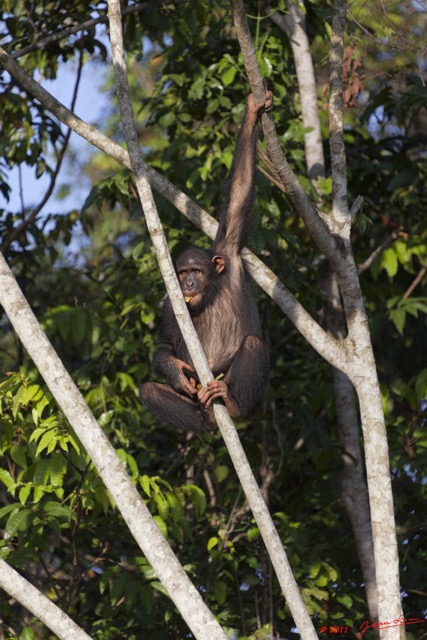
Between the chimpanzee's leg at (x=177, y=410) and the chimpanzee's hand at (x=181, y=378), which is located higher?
the chimpanzee's hand at (x=181, y=378)

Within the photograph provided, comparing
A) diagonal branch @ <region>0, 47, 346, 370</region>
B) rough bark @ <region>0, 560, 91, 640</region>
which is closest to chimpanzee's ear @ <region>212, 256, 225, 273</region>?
diagonal branch @ <region>0, 47, 346, 370</region>

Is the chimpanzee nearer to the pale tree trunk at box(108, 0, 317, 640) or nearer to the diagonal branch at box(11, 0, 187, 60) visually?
the pale tree trunk at box(108, 0, 317, 640)

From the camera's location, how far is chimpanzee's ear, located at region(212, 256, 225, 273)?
A: 5967mm

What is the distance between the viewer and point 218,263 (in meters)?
6.00

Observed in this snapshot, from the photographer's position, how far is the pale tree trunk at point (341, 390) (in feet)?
21.8

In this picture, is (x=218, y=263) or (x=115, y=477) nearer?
(x=115, y=477)

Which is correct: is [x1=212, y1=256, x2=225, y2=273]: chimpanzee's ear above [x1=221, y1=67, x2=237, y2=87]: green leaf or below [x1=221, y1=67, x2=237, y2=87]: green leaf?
below

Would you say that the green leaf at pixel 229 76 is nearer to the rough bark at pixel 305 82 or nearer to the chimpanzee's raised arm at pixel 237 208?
the rough bark at pixel 305 82

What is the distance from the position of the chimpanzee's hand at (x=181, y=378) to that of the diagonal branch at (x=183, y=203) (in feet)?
2.53

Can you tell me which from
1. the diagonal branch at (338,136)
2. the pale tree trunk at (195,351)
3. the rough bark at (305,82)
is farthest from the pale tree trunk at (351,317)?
the rough bark at (305,82)

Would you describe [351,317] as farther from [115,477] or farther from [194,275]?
[115,477]

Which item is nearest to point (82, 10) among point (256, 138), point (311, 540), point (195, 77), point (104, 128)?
point (195, 77)

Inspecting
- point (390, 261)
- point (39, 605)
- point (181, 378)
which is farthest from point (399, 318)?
point (39, 605)

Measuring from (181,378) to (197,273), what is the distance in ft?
2.22
